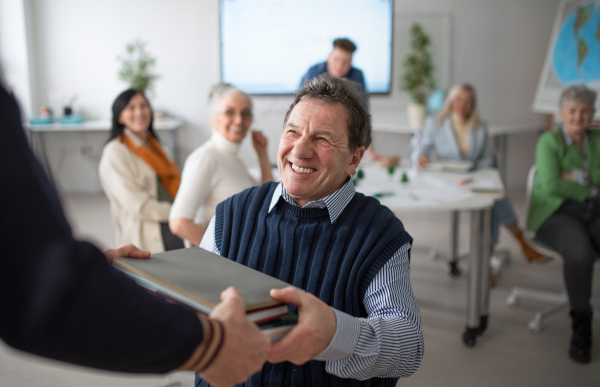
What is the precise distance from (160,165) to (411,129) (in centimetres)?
300

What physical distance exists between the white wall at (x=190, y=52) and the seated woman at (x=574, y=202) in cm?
332

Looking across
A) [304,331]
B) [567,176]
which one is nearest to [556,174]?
[567,176]

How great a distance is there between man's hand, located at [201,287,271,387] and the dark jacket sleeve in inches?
2.9

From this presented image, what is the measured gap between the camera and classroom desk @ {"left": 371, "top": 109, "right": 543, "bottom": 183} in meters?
5.35

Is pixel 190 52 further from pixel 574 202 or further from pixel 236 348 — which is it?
pixel 236 348

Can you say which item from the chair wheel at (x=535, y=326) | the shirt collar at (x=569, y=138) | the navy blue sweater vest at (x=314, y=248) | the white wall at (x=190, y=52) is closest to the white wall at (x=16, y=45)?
the white wall at (x=190, y=52)

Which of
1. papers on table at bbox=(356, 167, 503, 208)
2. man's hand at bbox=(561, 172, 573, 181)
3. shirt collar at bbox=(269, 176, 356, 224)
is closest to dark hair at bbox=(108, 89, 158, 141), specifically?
papers on table at bbox=(356, 167, 503, 208)

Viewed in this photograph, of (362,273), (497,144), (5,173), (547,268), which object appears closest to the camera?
(5,173)

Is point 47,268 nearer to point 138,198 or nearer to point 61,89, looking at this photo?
point 138,198

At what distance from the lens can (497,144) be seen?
5965 mm

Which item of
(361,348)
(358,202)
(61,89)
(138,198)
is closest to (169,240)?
(138,198)

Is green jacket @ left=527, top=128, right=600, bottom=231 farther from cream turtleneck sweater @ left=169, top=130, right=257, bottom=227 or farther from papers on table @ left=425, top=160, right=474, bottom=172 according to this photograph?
cream turtleneck sweater @ left=169, top=130, right=257, bottom=227

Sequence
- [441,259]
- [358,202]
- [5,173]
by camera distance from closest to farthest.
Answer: [5,173], [358,202], [441,259]

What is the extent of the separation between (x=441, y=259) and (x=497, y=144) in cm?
Result: 259
